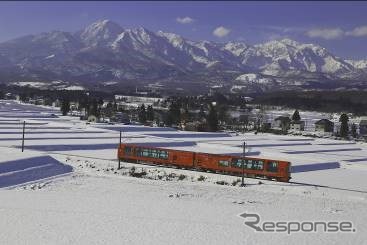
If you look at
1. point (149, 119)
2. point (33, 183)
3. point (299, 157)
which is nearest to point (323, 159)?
point (299, 157)

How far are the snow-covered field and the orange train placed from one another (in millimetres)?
1259

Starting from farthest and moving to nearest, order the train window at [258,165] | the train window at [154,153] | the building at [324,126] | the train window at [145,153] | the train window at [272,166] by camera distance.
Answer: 1. the building at [324,126]
2. the train window at [145,153]
3. the train window at [154,153]
4. the train window at [258,165]
5. the train window at [272,166]

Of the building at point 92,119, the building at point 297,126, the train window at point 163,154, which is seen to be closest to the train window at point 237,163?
the train window at point 163,154

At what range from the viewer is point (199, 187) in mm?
42500

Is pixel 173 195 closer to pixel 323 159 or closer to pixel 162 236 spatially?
pixel 162 236

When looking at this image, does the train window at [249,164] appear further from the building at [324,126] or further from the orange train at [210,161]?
the building at [324,126]

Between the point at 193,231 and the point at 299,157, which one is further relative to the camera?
the point at 299,157

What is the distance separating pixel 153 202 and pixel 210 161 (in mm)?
17614

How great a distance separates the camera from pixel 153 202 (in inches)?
1380

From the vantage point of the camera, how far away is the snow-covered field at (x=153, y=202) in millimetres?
26078

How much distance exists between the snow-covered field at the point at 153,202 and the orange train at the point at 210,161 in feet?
4.13

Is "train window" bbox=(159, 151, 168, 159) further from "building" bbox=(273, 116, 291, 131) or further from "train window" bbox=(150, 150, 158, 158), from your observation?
"building" bbox=(273, 116, 291, 131)

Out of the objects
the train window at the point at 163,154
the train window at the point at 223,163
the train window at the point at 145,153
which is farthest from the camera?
the train window at the point at 145,153

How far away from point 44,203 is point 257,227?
44.5 ft
